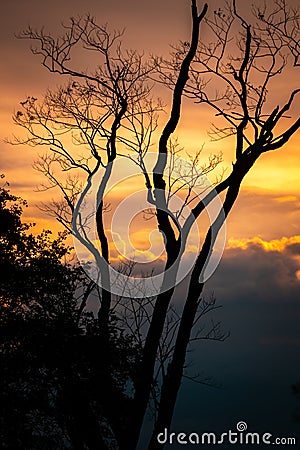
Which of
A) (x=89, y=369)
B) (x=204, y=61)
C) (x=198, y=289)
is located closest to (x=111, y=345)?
(x=89, y=369)

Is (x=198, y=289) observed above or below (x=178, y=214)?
below

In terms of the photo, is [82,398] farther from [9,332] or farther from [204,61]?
[204,61]

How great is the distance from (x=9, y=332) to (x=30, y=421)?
2.37 meters

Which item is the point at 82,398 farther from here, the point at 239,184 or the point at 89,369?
the point at 239,184

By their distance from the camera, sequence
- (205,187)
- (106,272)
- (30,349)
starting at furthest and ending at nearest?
1. (106,272)
2. (30,349)
3. (205,187)

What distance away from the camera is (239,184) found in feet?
46.5

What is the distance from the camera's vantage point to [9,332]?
17.7 meters

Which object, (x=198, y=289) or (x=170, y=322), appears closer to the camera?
(x=198, y=289)

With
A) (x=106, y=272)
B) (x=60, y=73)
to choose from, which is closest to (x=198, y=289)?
(x=106, y=272)

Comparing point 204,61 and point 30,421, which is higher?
point 204,61

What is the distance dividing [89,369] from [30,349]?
1.72 meters

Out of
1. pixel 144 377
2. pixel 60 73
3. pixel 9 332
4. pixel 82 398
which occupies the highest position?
pixel 60 73

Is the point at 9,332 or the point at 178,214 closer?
the point at 178,214

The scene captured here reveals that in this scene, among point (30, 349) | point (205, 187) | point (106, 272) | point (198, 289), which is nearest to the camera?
point (198, 289)
